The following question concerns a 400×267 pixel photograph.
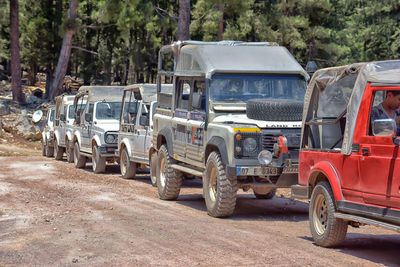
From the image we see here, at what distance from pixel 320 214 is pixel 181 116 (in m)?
5.52

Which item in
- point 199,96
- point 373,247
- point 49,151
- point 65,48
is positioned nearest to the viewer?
point 373,247

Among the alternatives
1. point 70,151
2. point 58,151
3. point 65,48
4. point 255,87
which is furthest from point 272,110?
point 65,48

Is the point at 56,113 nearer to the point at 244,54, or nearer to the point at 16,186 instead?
the point at 16,186

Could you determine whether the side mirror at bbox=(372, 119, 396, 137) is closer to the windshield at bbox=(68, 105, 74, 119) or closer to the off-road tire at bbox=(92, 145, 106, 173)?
the off-road tire at bbox=(92, 145, 106, 173)

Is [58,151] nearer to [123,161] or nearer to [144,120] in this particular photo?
[123,161]

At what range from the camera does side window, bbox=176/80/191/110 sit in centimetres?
1485

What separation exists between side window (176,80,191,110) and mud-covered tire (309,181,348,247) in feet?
16.9

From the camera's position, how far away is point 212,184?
13.3 metres

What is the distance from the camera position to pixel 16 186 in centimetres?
1752

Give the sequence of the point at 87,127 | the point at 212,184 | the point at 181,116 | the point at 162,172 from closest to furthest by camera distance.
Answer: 1. the point at 212,184
2. the point at 181,116
3. the point at 162,172
4. the point at 87,127

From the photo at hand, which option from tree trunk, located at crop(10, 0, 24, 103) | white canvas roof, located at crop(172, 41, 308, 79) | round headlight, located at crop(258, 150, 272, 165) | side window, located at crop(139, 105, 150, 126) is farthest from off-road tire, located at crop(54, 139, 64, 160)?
round headlight, located at crop(258, 150, 272, 165)

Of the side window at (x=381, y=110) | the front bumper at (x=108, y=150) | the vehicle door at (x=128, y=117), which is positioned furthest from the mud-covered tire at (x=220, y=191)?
the front bumper at (x=108, y=150)

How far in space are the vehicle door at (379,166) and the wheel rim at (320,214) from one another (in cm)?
105

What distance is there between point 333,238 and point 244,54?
5.72 metres
